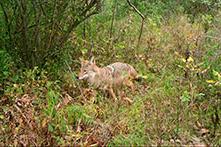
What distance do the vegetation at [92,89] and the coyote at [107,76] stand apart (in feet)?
0.49

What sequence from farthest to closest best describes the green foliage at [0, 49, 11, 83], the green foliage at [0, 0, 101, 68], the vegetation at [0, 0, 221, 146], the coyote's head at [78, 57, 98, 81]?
the green foliage at [0, 0, 101, 68] < the coyote's head at [78, 57, 98, 81] < the green foliage at [0, 49, 11, 83] < the vegetation at [0, 0, 221, 146]

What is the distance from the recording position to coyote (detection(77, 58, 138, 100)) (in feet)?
23.9

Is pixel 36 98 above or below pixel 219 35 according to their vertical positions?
below

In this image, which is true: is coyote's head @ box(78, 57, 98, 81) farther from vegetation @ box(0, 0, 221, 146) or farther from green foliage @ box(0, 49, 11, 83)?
green foliage @ box(0, 49, 11, 83)

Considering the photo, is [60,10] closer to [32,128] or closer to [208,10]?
[32,128]

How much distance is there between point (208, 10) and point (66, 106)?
289 inches

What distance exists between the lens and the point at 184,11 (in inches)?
513

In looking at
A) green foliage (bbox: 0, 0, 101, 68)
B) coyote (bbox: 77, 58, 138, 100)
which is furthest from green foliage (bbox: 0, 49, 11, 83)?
coyote (bbox: 77, 58, 138, 100)

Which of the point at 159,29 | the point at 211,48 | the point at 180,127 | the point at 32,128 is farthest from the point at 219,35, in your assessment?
the point at 32,128

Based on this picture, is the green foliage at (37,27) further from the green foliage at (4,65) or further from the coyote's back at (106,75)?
the coyote's back at (106,75)

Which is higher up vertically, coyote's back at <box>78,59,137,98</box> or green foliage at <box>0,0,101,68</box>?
green foliage at <box>0,0,101,68</box>

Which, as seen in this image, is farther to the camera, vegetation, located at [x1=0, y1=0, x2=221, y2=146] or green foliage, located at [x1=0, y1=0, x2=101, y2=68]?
green foliage, located at [x1=0, y1=0, x2=101, y2=68]

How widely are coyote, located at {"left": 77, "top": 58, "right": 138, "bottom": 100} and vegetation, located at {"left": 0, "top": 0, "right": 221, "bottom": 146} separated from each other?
0.49 feet

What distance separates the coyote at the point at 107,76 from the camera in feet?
23.9
